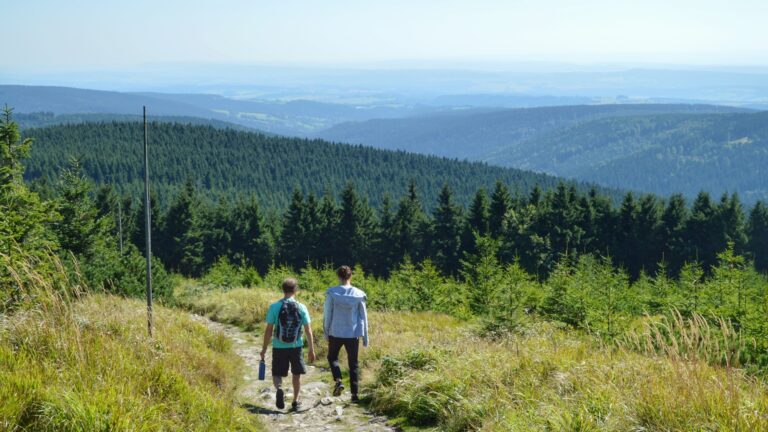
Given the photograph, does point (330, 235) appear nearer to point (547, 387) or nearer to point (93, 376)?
point (547, 387)

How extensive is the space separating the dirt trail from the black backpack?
1034mm

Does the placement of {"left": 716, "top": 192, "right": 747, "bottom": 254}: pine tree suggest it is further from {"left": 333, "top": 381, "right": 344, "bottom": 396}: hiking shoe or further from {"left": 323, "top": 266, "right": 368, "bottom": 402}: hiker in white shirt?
{"left": 333, "top": 381, "right": 344, "bottom": 396}: hiking shoe

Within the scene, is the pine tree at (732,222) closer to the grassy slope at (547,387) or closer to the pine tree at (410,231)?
the pine tree at (410,231)

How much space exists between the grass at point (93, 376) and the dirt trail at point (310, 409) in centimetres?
62

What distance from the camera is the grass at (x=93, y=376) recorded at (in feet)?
16.6

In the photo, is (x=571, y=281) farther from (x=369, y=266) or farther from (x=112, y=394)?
(x=369, y=266)

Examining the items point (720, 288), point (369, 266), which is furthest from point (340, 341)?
point (369, 266)

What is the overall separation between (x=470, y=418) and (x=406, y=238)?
198 feet

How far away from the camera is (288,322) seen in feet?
27.3

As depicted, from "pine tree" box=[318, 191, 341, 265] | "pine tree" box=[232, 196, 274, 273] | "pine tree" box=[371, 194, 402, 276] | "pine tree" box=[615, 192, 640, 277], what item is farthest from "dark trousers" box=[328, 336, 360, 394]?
"pine tree" box=[232, 196, 274, 273]

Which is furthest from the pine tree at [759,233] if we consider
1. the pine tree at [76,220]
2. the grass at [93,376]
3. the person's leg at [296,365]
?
the grass at [93,376]

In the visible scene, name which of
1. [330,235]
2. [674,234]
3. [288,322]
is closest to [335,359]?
[288,322]

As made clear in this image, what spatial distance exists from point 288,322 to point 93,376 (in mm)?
2911

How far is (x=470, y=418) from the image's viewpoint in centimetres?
671
